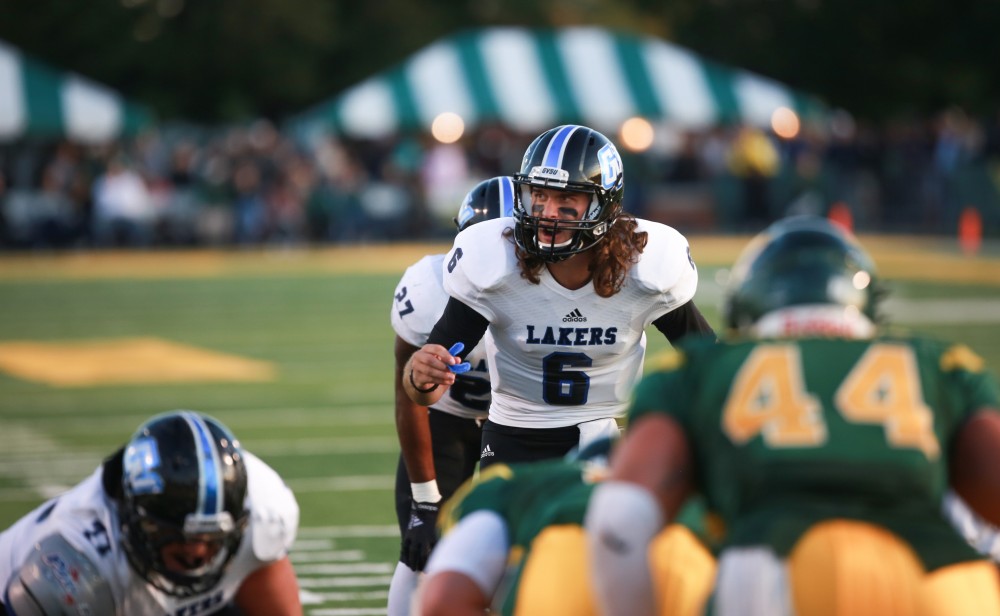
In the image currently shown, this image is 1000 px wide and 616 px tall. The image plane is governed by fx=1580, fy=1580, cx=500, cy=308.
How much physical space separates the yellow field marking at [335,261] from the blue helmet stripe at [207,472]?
16925mm

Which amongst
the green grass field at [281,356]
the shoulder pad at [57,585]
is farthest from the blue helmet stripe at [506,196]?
the shoulder pad at [57,585]

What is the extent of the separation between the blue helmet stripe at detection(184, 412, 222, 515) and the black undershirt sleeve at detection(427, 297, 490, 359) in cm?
117

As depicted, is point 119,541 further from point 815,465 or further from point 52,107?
point 52,107

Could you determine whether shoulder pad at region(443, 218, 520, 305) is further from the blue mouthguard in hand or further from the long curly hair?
the blue mouthguard in hand

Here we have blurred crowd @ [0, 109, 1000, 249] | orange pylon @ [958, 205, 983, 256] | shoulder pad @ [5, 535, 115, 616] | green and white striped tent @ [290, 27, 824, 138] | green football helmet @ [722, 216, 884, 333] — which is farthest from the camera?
green and white striped tent @ [290, 27, 824, 138]

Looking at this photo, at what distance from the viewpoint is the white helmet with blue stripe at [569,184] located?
492 cm

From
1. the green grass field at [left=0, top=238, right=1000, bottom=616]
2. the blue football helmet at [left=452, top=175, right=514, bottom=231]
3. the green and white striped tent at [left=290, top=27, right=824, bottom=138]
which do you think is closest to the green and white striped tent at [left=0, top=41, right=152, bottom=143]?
the green grass field at [left=0, top=238, right=1000, bottom=616]

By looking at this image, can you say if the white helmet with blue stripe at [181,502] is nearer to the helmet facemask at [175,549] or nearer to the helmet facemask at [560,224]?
the helmet facemask at [175,549]

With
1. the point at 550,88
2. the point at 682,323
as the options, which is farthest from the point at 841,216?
the point at 682,323

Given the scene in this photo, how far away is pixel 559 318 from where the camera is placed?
4.97m

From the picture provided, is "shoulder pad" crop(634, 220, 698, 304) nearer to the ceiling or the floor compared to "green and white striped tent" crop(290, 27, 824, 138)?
nearer to the floor

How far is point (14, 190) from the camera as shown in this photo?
28203 mm

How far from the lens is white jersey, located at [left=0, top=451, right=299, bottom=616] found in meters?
3.86

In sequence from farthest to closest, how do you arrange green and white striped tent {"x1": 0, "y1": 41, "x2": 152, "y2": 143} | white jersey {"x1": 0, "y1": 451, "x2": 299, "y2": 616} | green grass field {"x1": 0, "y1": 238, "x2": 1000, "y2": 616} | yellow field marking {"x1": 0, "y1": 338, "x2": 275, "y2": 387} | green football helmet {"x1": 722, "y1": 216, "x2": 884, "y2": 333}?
1. green and white striped tent {"x1": 0, "y1": 41, "x2": 152, "y2": 143}
2. yellow field marking {"x1": 0, "y1": 338, "x2": 275, "y2": 387}
3. green grass field {"x1": 0, "y1": 238, "x2": 1000, "y2": 616}
4. white jersey {"x1": 0, "y1": 451, "x2": 299, "y2": 616}
5. green football helmet {"x1": 722, "y1": 216, "x2": 884, "y2": 333}
